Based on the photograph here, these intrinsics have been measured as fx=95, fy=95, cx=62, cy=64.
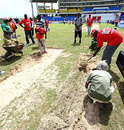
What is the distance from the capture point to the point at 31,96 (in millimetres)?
2729

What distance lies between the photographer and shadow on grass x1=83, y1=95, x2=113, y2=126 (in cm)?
213

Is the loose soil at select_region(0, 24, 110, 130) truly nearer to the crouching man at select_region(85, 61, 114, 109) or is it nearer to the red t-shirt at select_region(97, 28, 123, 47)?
the crouching man at select_region(85, 61, 114, 109)

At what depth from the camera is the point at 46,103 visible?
2469 millimetres

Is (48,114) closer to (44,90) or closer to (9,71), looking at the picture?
(44,90)

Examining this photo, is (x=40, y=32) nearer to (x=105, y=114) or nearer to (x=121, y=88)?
(x=121, y=88)

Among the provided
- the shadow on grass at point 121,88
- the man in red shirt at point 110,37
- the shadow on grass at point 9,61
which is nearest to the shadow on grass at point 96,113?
the shadow on grass at point 121,88

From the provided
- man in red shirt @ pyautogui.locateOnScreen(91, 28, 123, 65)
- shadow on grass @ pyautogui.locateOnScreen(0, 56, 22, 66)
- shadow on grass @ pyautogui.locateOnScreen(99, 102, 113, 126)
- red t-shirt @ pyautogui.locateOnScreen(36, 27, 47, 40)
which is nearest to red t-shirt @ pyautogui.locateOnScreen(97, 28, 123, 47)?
man in red shirt @ pyautogui.locateOnScreen(91, 28, 123, 65)

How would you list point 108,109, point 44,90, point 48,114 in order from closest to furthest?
point 48,114 → point 108,109 → point 44,90

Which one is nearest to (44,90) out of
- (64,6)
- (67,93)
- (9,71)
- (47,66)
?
(67,93)

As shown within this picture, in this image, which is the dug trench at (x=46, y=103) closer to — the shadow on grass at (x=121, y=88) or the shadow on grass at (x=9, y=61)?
the shadow on grass at (x=121, y=88)

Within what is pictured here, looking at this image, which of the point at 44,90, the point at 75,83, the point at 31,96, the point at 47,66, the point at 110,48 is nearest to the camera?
the point at 31,96

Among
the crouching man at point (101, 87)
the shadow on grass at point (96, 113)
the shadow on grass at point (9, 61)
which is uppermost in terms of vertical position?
the crouching man at point (101, 87)

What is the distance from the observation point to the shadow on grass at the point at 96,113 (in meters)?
2.13

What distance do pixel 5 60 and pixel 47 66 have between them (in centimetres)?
257
